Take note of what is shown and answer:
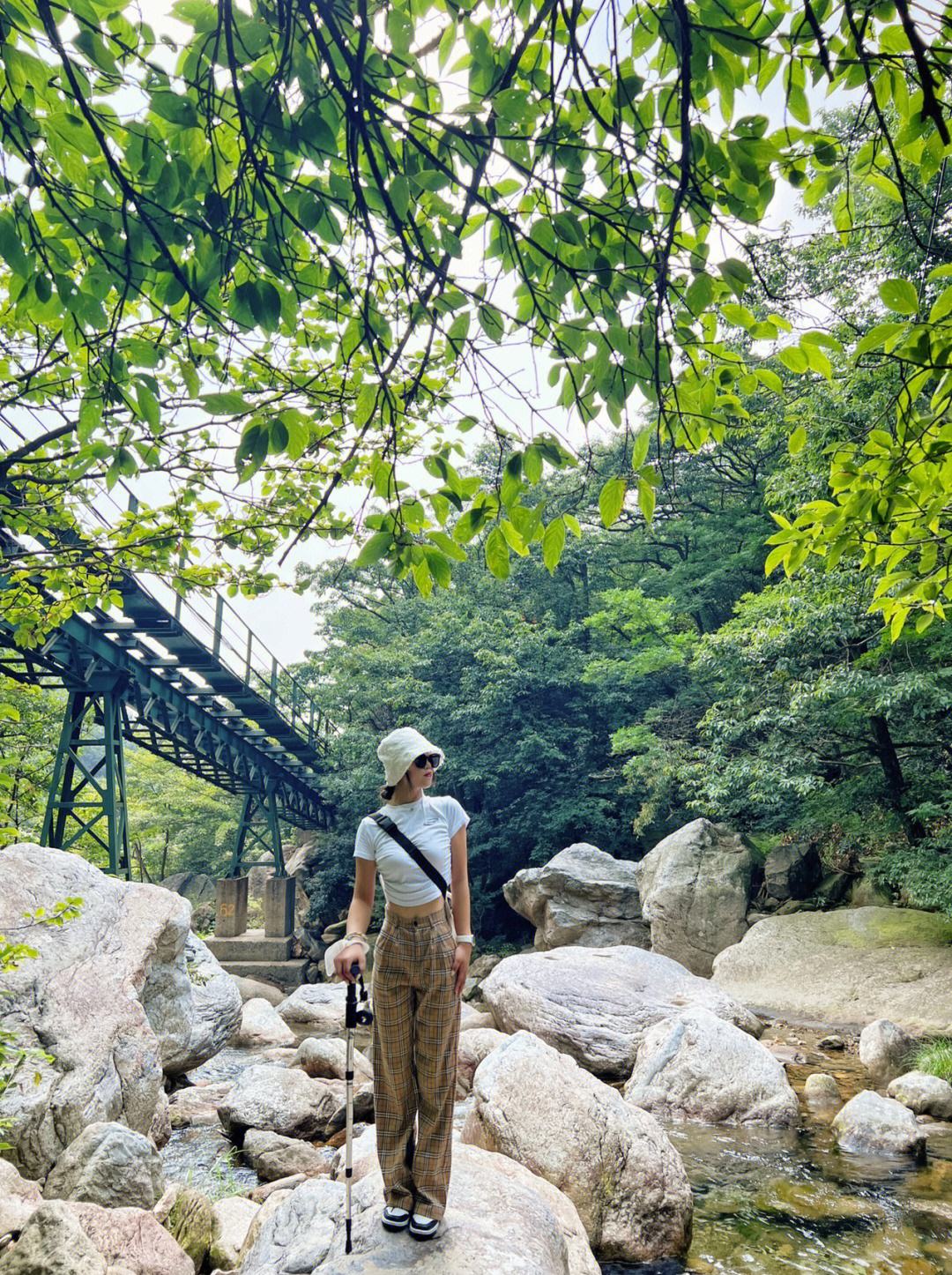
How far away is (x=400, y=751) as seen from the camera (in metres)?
3.34

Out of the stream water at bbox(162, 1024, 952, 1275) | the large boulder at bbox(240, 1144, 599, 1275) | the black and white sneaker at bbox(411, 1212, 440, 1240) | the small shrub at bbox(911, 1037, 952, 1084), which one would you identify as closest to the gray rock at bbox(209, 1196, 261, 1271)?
the stream water at bbox(162, 1024, 952, 1275)

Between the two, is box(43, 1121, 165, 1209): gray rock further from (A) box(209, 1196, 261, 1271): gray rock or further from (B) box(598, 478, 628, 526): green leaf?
(B) box(598, 478, 628, 526): green leaf

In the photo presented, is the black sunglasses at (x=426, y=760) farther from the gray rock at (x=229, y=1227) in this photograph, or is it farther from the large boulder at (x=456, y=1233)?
the gray rock at (x=229, y=1227)

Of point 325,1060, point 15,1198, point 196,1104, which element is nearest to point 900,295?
point 15,1198

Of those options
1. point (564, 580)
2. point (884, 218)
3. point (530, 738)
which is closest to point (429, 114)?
point (884, 218)

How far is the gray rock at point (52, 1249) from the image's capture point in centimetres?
323

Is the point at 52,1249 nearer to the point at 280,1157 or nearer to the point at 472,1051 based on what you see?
the point at 280,1157

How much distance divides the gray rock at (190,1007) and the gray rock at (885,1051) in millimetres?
7334

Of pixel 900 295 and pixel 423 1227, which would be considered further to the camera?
pixel 423 1227

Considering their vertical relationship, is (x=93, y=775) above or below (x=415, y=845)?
above

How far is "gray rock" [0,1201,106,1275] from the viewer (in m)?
3.23

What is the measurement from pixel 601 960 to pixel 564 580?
50.8 feet

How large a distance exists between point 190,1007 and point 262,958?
1676 cm

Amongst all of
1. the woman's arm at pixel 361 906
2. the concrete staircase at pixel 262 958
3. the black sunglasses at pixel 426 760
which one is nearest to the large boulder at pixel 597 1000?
the woman's arm at pixel 361 906
